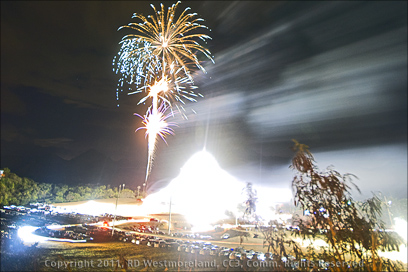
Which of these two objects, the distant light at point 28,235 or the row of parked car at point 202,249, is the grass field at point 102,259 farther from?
the distant light at point 28,235

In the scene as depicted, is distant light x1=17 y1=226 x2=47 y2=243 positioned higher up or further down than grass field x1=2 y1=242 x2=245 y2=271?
higher up

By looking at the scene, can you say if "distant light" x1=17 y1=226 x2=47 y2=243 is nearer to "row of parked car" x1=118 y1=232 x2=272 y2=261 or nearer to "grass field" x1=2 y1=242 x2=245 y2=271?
"grass field" x1=2 y1=242 x2=245 y2=271

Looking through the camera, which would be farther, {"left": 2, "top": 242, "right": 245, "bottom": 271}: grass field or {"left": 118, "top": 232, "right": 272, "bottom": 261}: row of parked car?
{"left": 118, "top": 232, "right": 272, "bottom": 261}: row of parked car

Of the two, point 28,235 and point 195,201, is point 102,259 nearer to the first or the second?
point 28,235

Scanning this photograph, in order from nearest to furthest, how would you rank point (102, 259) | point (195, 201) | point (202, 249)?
point (102, 259) < point (202, 249) < point (195, 201)

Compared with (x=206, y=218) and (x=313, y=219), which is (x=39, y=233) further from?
(x=206, y=218)

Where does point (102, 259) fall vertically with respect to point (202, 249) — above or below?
above

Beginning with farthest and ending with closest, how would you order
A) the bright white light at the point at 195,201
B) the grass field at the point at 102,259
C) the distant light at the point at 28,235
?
the bright white light at the point at 195,201, the distant light at the point at 28,235, the grass field at the point at 102,259

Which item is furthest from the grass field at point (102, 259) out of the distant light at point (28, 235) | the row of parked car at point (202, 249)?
the distant light at point (28, 235)

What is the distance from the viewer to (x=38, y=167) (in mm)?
20969

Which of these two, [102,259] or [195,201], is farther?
[195,201]

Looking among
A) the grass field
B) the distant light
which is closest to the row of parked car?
the grass field

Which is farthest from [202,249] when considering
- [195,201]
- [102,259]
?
[195,201]

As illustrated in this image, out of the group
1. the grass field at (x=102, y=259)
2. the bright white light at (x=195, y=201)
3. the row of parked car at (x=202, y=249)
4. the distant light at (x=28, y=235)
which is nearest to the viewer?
the grass field at (x=102, y=259)
